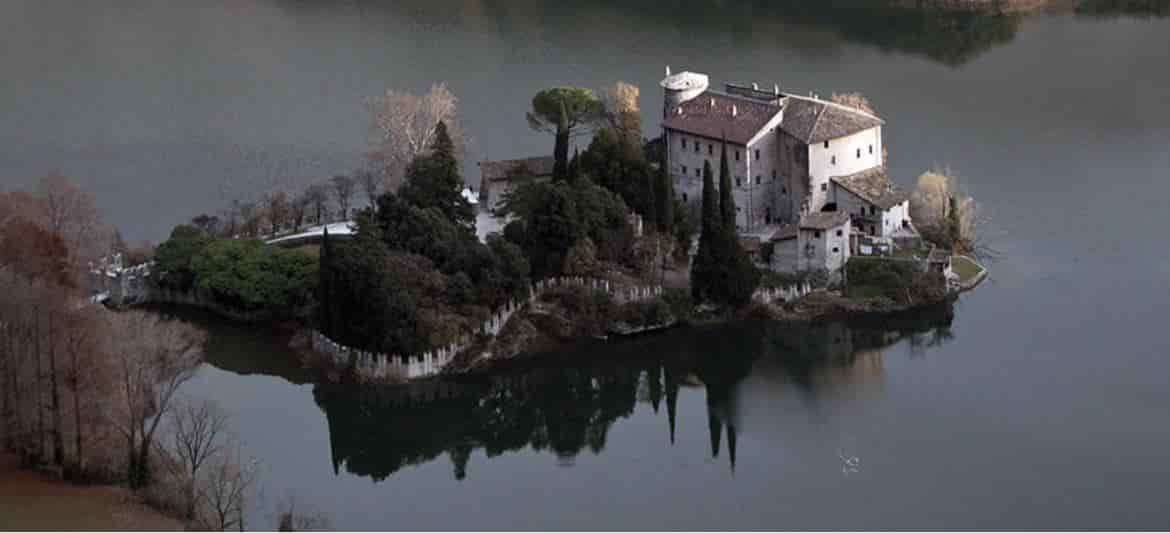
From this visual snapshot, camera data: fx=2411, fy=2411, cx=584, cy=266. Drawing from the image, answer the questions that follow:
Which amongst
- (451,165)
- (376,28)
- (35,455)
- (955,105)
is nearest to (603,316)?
(451,165)

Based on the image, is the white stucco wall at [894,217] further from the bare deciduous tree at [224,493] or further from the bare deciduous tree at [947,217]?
the bare deciduous tree at [224,493]

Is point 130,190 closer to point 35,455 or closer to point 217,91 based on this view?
point 217,91

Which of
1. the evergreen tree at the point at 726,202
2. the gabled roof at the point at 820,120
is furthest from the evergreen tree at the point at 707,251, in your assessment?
the gabled roof at the point at 820,120

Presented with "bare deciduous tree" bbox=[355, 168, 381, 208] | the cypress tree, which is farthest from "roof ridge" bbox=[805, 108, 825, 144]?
the cypress tree

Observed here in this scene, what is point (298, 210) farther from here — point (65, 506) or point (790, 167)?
point (65, 506)

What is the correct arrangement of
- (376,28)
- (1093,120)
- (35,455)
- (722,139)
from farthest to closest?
(376,28) → (1093,120) → (722,139) → (35,455)

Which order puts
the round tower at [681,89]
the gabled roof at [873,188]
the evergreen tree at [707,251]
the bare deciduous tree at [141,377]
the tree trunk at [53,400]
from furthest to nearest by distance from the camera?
the round tower at [681,89], the gabled roof at [873,188], the evergreen tree at [707,251], the tree trunk at [53,400], the bare deciduous tree at [141,377]

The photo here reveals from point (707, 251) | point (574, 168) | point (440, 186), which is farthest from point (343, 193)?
point (707, 251)
